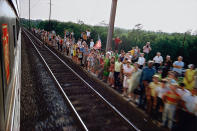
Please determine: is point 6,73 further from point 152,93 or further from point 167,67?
point 167,67

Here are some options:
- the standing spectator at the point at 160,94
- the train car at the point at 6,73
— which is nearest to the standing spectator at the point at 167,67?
the standing spectator at the point at 160,94

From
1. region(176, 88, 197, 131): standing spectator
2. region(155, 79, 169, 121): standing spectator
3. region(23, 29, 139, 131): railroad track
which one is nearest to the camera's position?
region(176, 88, 197, 131): standing spectator

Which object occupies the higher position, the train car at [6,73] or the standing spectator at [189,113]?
the train car at [6,73]

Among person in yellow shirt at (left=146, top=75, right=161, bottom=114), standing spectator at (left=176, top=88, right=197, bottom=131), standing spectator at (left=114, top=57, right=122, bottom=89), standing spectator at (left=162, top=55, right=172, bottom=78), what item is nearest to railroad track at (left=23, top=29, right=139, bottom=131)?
person in yellow shirt at (left=146, top=75, right=161, bottom=114)

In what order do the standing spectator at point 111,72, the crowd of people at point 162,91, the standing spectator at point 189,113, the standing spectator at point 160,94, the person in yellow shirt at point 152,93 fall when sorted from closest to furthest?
the standing spectator at point 189,113 < the crowd of people at point 162,91 < the standing spectator at point 160,94 < the person in yellow shirt at point 152,93 < the standing spectator at point 111,72

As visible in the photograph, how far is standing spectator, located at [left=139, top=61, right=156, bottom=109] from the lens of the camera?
23.8ft

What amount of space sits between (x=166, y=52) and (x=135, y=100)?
32.4ft

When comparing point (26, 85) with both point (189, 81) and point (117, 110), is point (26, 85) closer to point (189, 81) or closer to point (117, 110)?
point (117, 110)

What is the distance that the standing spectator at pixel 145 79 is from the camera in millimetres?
7262

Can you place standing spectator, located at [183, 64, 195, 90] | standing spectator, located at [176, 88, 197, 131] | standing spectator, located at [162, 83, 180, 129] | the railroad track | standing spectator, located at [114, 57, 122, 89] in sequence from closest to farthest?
standing spectator, located at [176, 88, 197, 131], standing spectator, located at [162, 83, 180, 129], the railroad track, standing spectator, located at [183, 64, 195, 90], standing spectator, located at [114, 57, 122, 89]

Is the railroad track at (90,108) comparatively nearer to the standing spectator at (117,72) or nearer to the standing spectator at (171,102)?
the standing spectator at (171,102)

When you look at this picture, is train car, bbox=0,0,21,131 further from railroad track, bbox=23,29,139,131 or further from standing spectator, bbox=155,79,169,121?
standing spectator, bbox=155,79,169,121

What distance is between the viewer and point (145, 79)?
7363 millimetres

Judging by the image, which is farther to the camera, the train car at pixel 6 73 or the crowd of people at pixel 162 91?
the crowd of people at pixel 162 91
